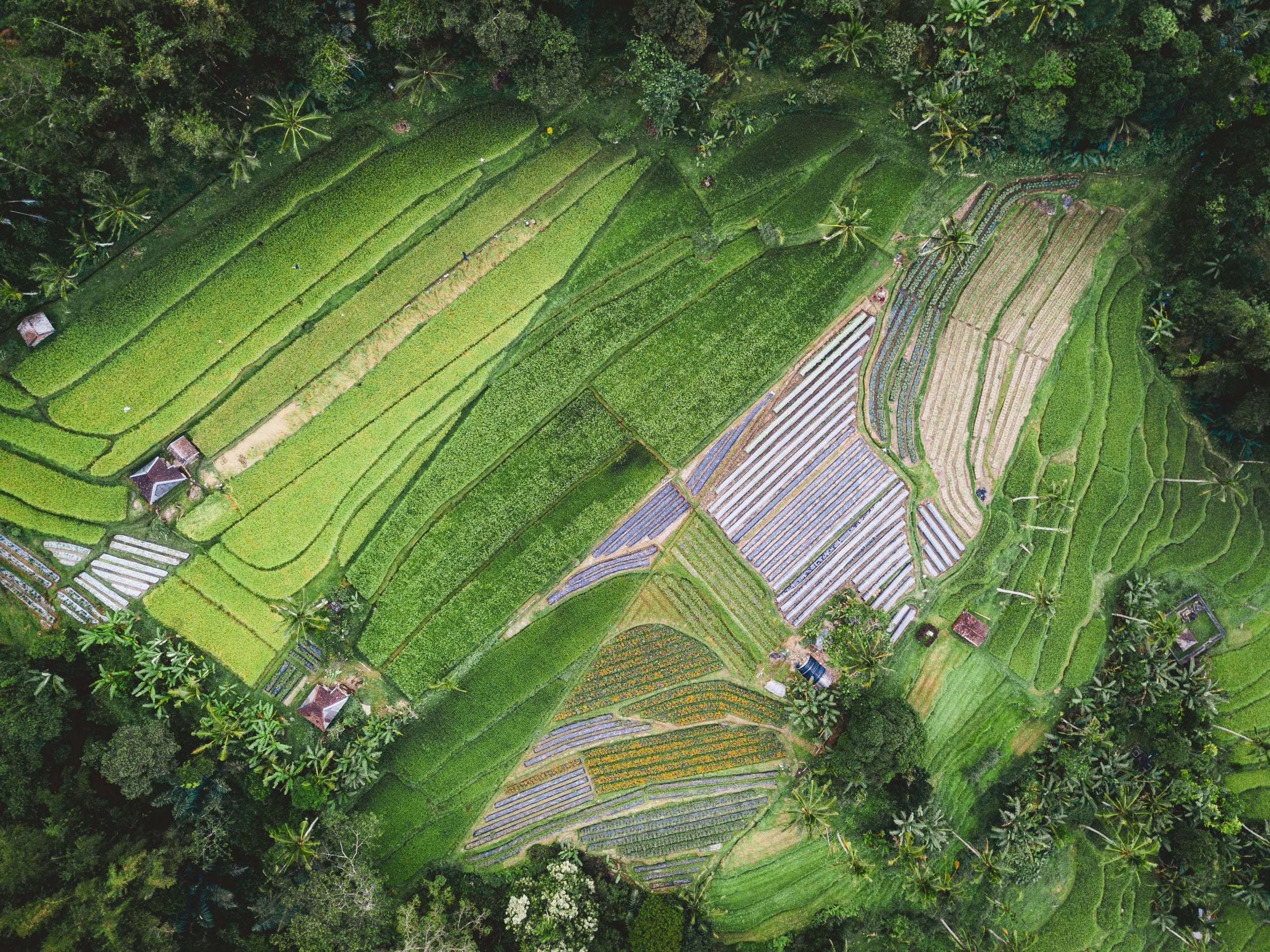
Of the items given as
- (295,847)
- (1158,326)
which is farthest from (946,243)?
(295,847)

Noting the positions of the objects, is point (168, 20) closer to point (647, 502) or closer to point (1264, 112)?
point (647, 502)

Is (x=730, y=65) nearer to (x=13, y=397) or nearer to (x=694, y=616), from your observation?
(x=694, y=616)

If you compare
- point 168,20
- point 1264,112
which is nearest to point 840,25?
point 1264,112

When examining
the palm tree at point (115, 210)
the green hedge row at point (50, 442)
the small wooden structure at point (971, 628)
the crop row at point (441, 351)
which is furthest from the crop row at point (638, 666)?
the palm tree at point (115, 210)

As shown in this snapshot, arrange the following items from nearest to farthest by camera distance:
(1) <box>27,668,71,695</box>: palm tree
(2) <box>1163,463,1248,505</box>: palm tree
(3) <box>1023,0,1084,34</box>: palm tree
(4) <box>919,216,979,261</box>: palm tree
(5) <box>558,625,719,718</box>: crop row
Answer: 1. (1) <box>27,668,71,695</box>: palm tree
2. (3) <box>1023,0,1084,34</box>: palm tree
3. (4) <box>919,216,979,261</box>: palm tree
4. (5) <box>558,625,719,718</box>: crop row
5. (2) <box>1163,463,1248,505</box>: palm tree

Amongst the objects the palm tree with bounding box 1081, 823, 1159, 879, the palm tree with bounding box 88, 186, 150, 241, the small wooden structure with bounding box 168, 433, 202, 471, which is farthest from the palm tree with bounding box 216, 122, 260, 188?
the palm tree with bounding box 1081, 823, 1159, 879

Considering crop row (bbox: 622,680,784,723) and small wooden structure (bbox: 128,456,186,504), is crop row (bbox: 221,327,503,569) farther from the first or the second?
crop row (bbox: 622,680,784,723)
